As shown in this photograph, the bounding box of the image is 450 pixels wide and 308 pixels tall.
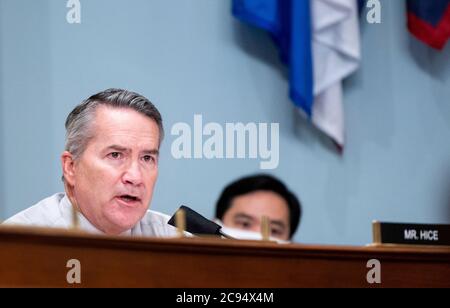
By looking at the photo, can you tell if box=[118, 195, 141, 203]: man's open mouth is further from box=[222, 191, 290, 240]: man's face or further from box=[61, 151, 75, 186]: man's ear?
box=[222, 191, 290, 240]: man's face

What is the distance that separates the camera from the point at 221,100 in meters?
2.86

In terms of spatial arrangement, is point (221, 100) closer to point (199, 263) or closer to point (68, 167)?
point (68, 167)

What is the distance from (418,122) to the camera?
3021 millimetres

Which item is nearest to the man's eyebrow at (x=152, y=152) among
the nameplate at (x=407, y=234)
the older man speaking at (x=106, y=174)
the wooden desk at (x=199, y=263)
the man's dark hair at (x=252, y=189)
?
the older man speaking at (x=106, y=174)

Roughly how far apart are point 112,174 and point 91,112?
0.58 ft

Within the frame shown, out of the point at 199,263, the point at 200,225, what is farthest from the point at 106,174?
the point at 199,263

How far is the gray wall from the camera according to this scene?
2.72 metres

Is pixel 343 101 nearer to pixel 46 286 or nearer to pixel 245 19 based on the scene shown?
pixel 245 19

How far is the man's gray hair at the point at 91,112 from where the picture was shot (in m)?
2.67

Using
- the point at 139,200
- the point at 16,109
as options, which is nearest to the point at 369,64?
the point at 139,200

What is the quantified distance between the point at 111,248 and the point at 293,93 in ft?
2.83

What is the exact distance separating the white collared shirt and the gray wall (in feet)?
0.13

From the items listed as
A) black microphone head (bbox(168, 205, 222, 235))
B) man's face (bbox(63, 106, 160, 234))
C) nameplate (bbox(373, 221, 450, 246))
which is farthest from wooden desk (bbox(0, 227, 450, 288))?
man's face (bbox(63, 106, 160, 234))
